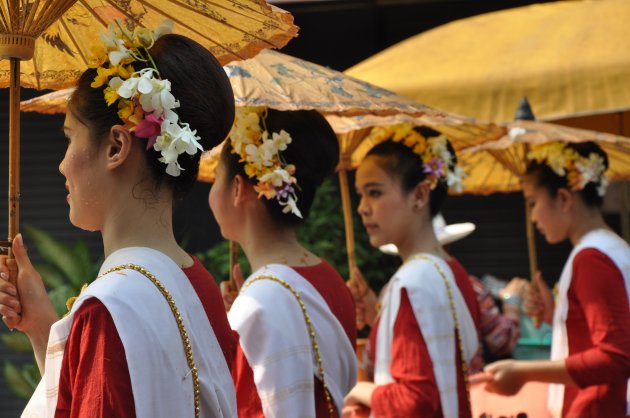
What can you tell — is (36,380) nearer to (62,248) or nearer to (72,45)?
(62,248)

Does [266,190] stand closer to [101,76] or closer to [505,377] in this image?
[101,76]

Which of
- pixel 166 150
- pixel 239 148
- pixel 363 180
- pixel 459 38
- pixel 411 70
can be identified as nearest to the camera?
pixel 166 150

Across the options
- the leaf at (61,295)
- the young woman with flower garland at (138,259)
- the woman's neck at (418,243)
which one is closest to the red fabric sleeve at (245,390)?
the young woman with flower garland at (138,259)

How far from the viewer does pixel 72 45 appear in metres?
2.93

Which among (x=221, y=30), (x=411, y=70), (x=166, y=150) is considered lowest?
(x=166, y=150)

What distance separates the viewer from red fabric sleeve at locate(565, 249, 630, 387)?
14.9 feet

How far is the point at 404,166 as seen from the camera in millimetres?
4645

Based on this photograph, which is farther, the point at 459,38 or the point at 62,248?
the point at 62,248

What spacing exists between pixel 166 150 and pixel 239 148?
4.44 feet

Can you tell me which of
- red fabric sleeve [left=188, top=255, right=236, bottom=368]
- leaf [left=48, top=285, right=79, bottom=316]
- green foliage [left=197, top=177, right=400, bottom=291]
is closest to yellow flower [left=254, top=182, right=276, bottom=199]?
red fabric sleeve [left=188, top=255, right=236, bottom=368]

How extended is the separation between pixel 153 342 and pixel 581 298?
117 inches

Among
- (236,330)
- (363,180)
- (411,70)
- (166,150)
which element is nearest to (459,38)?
(411,70)

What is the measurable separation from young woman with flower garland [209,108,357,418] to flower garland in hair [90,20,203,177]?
3.66ft

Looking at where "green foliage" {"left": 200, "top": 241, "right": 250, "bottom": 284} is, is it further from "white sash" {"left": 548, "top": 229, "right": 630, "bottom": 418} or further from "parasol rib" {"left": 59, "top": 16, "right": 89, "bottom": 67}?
"parasol rib" {"left": 59, "top": 16, "right": 89, "bottom": 67}
